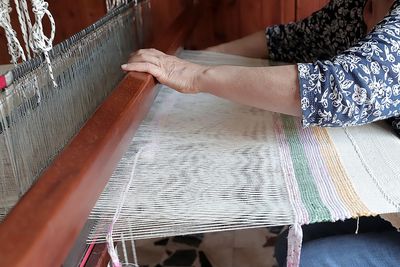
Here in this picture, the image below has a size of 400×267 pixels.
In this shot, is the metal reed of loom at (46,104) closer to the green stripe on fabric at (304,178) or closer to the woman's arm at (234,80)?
the woman's arm at (234,80)

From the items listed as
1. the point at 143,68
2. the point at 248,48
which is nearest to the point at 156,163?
the point at 143,68

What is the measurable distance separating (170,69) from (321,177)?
354 millimetres

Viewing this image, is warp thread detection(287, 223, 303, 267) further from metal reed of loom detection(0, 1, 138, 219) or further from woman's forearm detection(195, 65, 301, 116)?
metal reed of loom detection(0, 1, 138, 219)

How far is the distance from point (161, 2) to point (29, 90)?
1.11 metres

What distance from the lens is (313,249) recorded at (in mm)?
1014


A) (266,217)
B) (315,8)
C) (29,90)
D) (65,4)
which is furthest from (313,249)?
(65,4)

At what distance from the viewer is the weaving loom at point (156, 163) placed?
637 millimetres

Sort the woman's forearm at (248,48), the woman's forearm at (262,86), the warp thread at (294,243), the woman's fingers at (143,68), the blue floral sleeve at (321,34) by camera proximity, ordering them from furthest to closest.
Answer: the woman's forearm at (248,48) → the blue floral sleeve at (321,34) → the woman's fingers at (143,68) → the woman's forearm at (262,86) → the warp thread at (294,243)

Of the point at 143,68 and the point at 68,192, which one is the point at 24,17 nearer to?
the point at 143,68

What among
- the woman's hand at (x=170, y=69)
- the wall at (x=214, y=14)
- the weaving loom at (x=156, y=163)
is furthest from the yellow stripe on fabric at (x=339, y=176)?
the wall at (x=214, y=14)

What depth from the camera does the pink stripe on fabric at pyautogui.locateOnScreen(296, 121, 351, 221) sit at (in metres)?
0.77

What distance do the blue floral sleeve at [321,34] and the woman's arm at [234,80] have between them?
55 centimetres

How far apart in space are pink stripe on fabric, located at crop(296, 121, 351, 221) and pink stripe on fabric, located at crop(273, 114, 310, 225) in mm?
37

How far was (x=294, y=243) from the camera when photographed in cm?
75
